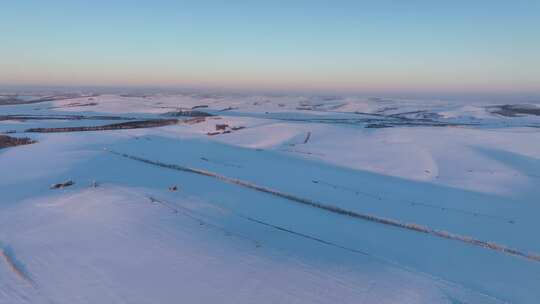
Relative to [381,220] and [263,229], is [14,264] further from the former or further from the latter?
[381,220]

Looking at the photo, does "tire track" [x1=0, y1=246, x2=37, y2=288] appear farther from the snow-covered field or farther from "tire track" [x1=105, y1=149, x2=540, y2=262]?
"tire track" [x1=105, y1=149, x2=540, y2=262]

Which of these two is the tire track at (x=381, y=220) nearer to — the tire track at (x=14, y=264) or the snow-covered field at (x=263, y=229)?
the snow-covered field at (x=263, y=229)

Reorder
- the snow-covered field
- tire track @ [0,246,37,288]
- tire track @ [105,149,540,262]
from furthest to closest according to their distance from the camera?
tire track @ [105,149,540,262] → tire track @ [0,246,37,288] → the snow-covered field

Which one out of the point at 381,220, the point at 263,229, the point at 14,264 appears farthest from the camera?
the point at 381,220

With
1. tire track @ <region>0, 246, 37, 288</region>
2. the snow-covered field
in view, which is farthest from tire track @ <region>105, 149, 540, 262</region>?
tire track @ <region>0, 246, 37, 288</region>

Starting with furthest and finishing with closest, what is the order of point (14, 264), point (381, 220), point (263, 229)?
1. point (381, 220)
2. point (263, 229)
3. point (14, 264)

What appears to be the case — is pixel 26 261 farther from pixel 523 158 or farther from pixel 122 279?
pixel 523 158

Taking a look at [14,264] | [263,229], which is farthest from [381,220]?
[14,264]

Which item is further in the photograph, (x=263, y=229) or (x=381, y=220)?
(x=381, y=220)
